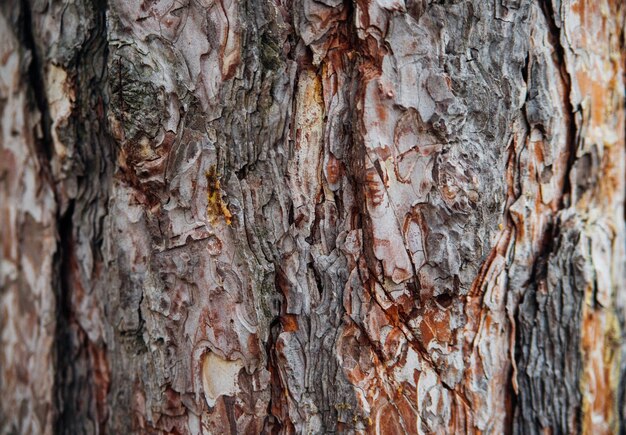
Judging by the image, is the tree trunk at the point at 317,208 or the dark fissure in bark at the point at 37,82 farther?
the dark fissure in bark at the point at 37,82

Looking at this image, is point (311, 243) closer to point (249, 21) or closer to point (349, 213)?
point (349, 213)

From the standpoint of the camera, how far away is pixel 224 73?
1.01 meters

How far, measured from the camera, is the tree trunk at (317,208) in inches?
39.2

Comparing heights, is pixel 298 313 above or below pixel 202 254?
below

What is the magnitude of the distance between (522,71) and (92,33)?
0.93 metres

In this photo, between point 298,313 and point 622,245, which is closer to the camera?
point 298,313

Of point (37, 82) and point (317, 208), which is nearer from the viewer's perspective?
point (317, 208)

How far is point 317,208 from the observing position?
1.04 meters

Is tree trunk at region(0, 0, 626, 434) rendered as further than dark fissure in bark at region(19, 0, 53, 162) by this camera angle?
No

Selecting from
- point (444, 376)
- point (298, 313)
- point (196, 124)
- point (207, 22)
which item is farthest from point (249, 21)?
point (444, 376)

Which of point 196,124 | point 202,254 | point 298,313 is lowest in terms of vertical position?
point 298,313

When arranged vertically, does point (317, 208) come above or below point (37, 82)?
below

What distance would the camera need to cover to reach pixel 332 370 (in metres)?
1.02

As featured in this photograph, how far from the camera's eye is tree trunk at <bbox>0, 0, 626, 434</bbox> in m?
1.00
